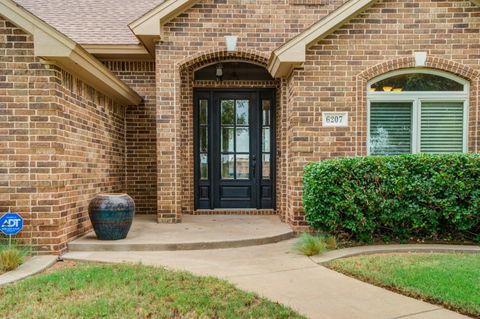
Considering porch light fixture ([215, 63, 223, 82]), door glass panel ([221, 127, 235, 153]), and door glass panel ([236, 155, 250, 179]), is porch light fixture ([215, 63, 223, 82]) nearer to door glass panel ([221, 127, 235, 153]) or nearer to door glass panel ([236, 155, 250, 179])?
door glass panel ([221, 127, 235, 153])

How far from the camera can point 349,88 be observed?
263 inches

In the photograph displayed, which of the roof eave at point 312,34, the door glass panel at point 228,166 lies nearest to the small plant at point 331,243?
the roof eave at point 312,34

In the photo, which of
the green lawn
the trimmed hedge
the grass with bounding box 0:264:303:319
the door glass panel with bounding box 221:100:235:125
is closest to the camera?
the grass with bounding box 0:264:303:319

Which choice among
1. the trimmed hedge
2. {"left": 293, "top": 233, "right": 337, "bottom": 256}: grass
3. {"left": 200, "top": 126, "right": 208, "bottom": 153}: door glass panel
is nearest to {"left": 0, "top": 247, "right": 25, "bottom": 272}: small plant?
{"left": 293, "top": 233, "right": 337, "bottom": 256}: grass

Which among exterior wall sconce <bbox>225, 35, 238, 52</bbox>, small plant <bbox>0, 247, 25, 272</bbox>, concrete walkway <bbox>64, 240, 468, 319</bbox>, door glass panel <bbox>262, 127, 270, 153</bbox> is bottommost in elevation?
concrete walkway <bbox>64, 240, 468, 319</bbox>

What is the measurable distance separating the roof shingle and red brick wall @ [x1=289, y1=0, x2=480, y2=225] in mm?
4201

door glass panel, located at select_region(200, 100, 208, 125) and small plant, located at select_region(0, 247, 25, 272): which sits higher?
door glass panel, located at select_region(200, 100, 208, 125)

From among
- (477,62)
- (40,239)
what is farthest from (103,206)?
(477,62)

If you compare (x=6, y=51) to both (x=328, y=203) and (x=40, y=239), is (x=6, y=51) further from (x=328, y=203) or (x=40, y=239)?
(x=328, y=203)

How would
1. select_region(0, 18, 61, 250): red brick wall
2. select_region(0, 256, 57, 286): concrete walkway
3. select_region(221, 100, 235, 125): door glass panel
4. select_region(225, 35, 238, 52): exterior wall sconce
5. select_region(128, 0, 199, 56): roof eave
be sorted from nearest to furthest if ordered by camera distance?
1. select_region(0, 256, 57, 286): concrete walkway
2. select_region(0, 18, 61, 250): red brick wall
3. select_region(128, 0, 199, 56): roof eave
4. select_region(225, 35, 238, 52): exterior wall sconce
5. select_region(221, 100, 235, 125): door glass panel

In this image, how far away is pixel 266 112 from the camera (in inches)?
348

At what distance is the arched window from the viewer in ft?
22.2

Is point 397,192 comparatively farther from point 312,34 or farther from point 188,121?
point 188,121

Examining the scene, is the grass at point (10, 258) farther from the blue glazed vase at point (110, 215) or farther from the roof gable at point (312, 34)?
the roof gable at point (312, 34)
